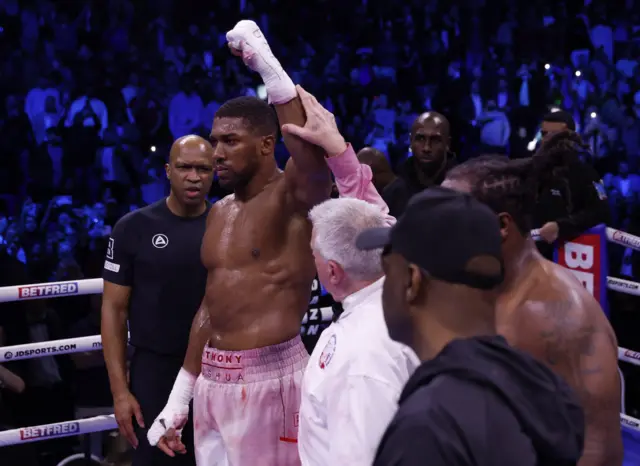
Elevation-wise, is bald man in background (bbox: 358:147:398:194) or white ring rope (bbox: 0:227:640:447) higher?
bald man in background (bbox: 358:147:398:194)

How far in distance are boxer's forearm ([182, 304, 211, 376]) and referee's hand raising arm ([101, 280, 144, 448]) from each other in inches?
13.6

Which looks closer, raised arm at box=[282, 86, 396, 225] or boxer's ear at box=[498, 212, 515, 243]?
boxer's ear at box=[498, 212, 515, 243]

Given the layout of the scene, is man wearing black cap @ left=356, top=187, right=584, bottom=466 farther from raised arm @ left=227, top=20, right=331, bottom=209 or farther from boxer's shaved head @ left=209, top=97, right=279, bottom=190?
boxer's shaved head @ left=209, top=97, right=279, bottom=190

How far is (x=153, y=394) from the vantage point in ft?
9.93

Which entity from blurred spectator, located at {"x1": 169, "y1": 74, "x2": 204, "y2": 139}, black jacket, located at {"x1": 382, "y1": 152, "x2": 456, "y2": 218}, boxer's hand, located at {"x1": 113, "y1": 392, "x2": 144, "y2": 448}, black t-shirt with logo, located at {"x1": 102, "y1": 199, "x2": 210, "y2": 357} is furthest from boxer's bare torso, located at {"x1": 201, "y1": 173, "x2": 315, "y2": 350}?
blurred spectator, located at {"x1": 169, "y1": 74, "x2": 204, "y2": 139}

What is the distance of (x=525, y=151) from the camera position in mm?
8461

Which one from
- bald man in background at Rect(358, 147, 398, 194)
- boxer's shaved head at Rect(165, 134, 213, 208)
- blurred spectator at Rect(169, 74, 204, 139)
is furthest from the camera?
blurred spectator at Rect(169, 74, 204, 139)

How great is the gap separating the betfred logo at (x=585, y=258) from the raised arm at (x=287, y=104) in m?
2.01

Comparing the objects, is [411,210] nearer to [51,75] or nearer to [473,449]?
[473,449]

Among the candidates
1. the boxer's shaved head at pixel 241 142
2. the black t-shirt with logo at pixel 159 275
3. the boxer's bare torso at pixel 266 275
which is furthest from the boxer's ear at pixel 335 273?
the black t-shirt with logo at pixel 159 275

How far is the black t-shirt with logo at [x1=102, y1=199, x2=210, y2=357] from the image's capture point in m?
3.03

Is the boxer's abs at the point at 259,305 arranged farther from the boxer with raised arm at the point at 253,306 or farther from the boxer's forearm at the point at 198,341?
the boxer's forearm at the point at 198,341

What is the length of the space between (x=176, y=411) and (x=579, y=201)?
7.32ft

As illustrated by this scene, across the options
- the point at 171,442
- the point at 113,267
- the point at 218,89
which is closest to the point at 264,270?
the point at 171,442
